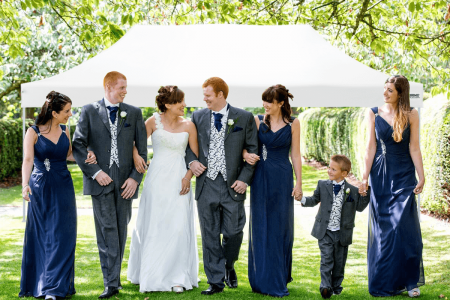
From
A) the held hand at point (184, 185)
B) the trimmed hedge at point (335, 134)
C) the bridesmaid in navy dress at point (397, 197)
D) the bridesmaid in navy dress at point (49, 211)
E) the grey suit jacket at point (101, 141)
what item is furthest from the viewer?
the trimmed hedge at point (335, 134)

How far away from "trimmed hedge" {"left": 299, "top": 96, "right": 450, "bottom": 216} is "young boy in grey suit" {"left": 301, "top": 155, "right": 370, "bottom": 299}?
15.0 ft

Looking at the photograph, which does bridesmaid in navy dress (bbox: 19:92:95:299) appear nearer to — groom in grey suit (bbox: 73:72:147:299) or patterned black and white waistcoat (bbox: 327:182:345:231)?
groom in grey suit (bbox: 73:72:147:299)

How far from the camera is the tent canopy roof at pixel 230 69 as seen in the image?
19.9 feet

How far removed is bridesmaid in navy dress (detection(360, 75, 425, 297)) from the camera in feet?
15.9

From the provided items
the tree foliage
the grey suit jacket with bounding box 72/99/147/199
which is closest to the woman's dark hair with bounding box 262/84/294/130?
the grey suit jacket with bounding box 72/99/147/199

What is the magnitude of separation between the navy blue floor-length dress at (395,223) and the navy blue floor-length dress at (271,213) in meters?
0.77

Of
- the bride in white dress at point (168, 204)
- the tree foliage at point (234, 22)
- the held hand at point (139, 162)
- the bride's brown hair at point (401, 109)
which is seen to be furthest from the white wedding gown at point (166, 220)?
the tree foliage at point (234, 22)

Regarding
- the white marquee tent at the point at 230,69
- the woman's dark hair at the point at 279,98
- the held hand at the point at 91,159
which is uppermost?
the white marquee tent at the point at 230,69

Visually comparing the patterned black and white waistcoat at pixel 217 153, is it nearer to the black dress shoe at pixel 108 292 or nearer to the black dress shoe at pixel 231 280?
the black dress shoe at pixel 231 280

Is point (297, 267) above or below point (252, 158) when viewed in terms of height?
below

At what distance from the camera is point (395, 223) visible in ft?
16.0

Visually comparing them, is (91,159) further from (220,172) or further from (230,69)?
(230,69)

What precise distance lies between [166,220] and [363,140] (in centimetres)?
946

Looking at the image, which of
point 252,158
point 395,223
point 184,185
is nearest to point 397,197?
point 395,223
